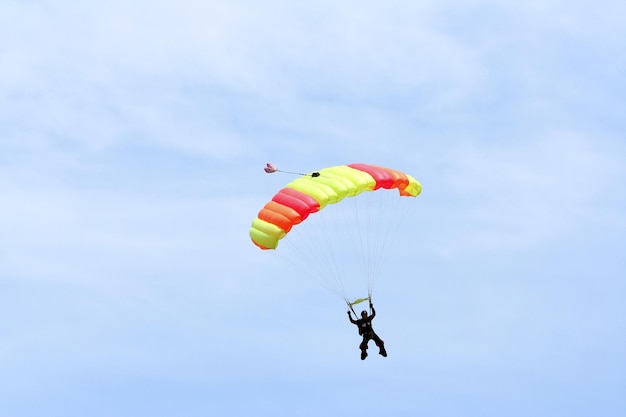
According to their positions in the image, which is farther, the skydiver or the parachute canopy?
the skydiver

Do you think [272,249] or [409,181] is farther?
[409,181]

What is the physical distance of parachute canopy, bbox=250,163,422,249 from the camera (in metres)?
38.2

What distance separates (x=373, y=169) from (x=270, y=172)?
12.7 feet

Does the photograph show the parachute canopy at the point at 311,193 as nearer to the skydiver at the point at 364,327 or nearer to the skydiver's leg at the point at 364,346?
the skydiver at the point at 364,327

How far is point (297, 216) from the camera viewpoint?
38.1m

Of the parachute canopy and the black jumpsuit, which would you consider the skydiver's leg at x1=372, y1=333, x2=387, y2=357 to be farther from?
the parachute canopy

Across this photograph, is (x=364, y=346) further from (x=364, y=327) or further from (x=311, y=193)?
(x=311, y=193)

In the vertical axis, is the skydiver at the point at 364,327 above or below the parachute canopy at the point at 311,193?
below

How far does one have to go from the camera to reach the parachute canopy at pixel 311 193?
38.2 m

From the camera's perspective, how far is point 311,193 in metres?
38.8

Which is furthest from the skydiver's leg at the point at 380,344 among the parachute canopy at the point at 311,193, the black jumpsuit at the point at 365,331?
the parachute canopy at the point at 311,193

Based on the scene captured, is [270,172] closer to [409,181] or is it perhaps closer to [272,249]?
[272,249]

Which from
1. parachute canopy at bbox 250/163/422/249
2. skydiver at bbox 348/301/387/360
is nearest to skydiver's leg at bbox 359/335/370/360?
skydiver at bbox 348/301/387/360

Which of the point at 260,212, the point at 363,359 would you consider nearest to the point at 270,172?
the point at 260,212
